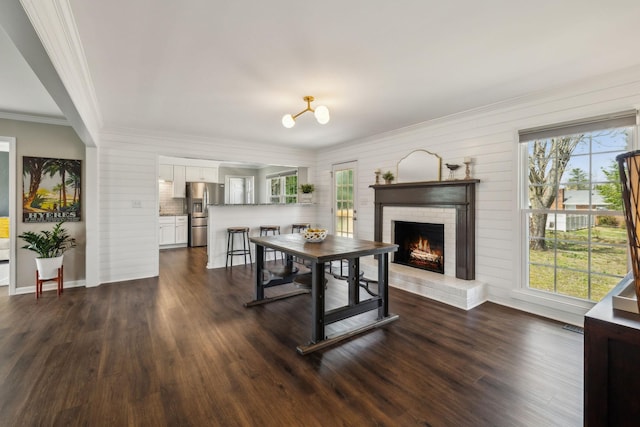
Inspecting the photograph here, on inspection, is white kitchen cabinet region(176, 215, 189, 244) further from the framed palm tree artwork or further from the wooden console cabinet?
the wooden console cabinet

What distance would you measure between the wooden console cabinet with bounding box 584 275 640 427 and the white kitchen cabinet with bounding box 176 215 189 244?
8.55 metres

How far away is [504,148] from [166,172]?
25.0ft

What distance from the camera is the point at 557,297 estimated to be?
3.18 meters

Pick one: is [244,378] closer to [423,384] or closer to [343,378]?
[343,378]

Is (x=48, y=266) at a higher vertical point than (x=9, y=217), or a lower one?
lower

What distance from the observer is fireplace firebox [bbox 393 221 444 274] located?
170 inches

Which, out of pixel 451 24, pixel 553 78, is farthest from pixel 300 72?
pixel 553 78

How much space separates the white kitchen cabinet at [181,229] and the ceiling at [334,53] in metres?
4.49

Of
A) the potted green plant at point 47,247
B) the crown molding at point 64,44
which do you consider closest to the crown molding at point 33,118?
the potted green plant at point 47,247

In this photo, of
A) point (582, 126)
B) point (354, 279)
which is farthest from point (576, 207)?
point (354, 279)

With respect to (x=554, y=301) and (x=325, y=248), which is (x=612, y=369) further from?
(x=554, y=301)

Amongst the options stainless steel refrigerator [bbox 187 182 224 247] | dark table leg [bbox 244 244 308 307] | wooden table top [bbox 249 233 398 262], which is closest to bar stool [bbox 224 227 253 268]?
dark table leg [bbox 244 244 308 307]

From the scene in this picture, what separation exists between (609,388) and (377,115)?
3.70m

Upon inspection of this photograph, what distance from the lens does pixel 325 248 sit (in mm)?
2930
